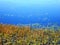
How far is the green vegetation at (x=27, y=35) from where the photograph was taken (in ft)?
10.4

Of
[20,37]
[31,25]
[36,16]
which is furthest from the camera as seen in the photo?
[36,16]

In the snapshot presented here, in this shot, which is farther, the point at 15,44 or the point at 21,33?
the point at 21,33

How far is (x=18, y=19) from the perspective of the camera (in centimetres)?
402

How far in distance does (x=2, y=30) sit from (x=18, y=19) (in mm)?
630

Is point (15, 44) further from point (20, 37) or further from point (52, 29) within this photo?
point (52, 29)

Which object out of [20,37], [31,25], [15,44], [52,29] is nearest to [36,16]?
[31,25]

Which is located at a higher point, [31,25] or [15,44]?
[31,25]

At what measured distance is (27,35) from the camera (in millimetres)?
3377

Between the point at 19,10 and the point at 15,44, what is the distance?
4.09 ft

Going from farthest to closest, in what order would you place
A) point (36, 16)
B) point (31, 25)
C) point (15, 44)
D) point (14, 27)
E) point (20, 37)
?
point (36, 16) → point (31, 25) → point (14, 27) → point (20, 37) → point (15, 44)

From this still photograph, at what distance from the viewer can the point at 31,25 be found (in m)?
3.83

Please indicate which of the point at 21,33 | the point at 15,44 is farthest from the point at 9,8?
the point at 15,44

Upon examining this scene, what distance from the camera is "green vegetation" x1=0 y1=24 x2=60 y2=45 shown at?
124 inches

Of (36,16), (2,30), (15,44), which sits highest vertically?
(36,16)
